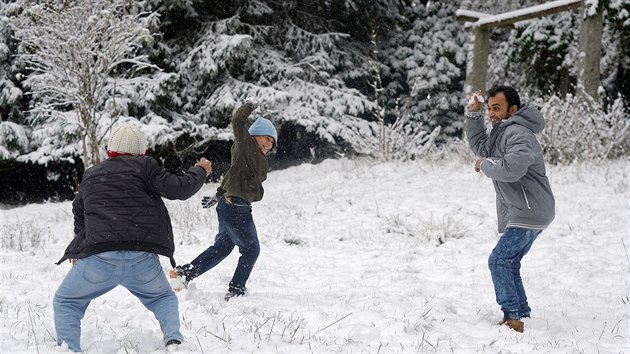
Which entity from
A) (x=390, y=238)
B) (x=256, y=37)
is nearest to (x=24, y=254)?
(x=390, y=238)

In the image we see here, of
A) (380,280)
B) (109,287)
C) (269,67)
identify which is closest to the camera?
(109,287)

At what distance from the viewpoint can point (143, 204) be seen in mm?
3268

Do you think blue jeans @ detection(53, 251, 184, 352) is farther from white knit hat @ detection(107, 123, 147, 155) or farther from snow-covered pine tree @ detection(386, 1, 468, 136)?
Result: snow-covered pine tree @ detection(386, 1, 468, 136)

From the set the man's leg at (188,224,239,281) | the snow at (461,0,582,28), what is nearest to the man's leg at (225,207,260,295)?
the man's leg at (188,224,239,281)

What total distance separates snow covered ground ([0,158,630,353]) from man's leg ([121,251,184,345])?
0.15 metres

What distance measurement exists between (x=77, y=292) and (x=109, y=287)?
176 mm

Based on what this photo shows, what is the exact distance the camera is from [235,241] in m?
4.68

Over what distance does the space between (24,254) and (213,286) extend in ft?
9.60

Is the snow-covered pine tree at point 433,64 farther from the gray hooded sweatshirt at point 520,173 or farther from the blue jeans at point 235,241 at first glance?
the gray hooded sweatshirt at point 520,173


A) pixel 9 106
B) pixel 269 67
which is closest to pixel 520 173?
pixel 269 67

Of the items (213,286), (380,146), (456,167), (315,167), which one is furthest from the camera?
(315,167)

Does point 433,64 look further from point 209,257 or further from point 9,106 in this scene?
point 209,257

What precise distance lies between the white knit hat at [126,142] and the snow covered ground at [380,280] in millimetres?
1161

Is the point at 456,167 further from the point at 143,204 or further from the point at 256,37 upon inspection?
the point at 143,204
